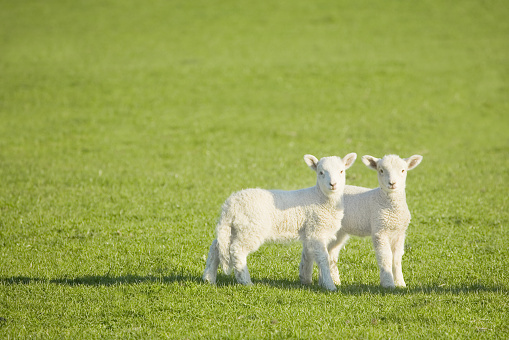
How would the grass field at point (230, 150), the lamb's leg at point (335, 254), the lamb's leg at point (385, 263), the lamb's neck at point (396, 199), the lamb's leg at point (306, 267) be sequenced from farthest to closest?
the lamb's leg at point (335, 254)
the lamb's neck at point (396, 199)
the lamb's leg at point (306, 267)
the lamb's leg at point (385, 263)
the grass field at point (230, 150)

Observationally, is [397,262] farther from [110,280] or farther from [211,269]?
[110,280]

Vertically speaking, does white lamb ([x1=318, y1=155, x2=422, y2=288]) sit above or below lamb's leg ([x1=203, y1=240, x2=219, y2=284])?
above

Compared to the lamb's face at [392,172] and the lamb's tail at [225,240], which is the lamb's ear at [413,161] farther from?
the lamb's tail at [225,240]

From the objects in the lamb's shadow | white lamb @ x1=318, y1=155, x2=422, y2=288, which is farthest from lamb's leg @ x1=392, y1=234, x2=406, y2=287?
the lamb's shadow

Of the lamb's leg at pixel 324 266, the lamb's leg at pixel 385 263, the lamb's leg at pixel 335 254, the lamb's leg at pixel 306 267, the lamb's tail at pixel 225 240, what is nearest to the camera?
the lamb's tail at pixel 225 240

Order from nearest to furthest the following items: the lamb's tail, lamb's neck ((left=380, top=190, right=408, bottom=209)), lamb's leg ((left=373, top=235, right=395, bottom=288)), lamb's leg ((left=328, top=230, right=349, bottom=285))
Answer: the lamb's tail → lamb's leg ((left=373, top=235, right=395, bottom=288)) → lamb's neck ((left=380, top=190, right=408, bottom=209)) → lamb's leg ((left=328, top=230, right=349, bottom=285))

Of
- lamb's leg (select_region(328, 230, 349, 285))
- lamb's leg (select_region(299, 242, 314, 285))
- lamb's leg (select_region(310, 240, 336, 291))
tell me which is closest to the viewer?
lamb's leg (select_region(310, 240, 336, 291))

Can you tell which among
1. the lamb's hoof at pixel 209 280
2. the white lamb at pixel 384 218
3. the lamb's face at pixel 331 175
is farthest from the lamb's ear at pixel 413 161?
the lamb's hoof at pixel 209 280

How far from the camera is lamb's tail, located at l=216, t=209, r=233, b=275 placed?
27.1ft

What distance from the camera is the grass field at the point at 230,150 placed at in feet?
25.9

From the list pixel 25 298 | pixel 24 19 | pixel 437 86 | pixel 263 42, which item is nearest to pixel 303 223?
pixel 25 298

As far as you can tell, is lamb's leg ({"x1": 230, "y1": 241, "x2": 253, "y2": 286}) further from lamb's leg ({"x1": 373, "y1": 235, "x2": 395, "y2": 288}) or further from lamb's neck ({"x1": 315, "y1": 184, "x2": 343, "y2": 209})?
lamb's leg ({"x1": 373, "y1": 235, "x2": 395, "y2": 288})

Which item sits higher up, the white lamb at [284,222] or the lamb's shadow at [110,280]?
the white lamb at [284,222]

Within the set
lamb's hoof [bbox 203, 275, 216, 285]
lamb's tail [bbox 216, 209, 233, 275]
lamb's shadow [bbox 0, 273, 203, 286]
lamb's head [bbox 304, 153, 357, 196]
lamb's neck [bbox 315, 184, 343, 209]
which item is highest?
lamb's head [bbox 304, 153, 357, 196]
